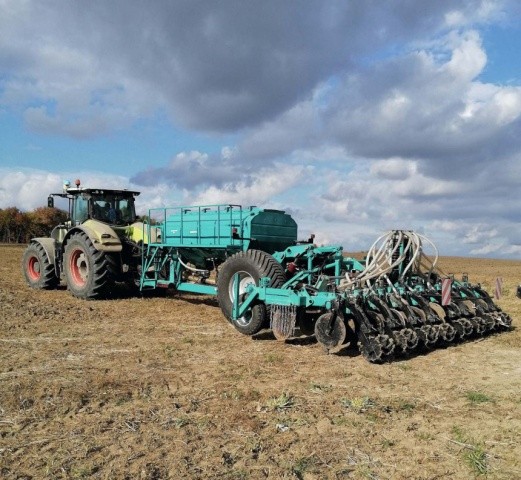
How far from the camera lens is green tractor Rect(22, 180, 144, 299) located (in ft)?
37.2

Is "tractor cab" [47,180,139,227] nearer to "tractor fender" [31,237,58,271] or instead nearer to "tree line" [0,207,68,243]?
"tractor fender" [31,237,58,271]

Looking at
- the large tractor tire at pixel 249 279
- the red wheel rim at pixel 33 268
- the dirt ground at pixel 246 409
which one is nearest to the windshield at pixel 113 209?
the red wheel rim at pixel 33 268

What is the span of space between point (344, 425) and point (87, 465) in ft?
6.37

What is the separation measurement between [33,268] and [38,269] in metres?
0.31

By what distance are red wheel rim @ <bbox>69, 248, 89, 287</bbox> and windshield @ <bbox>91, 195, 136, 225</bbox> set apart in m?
0.94

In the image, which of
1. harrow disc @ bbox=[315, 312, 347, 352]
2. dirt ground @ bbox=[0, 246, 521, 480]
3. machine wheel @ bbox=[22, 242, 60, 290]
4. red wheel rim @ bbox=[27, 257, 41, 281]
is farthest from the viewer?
red wheel rim @ bbox=[27, 257, 41, 281]

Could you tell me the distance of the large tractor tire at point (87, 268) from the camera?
11219mm

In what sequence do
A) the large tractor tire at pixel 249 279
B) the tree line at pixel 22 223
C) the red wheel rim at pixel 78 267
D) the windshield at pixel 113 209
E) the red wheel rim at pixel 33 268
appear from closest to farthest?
the large tractor tire at pixel 249 279
the red wheel rim at pixel 78 267
the windshield at pixel 113 209
the red wheel rim at pixel 33 268
the tree line at pixel 22 223

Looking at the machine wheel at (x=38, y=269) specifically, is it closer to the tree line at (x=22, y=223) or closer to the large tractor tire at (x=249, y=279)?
the large tractor tire at (x=249, y=279)

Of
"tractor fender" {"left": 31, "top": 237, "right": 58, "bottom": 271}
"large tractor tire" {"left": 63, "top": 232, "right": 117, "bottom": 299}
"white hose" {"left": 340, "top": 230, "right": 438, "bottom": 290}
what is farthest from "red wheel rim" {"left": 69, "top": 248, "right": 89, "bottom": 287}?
"white hose" {"left": 340, "top": 230, "right": 438, "bottom": 290}

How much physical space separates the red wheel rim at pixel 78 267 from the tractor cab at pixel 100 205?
80cm

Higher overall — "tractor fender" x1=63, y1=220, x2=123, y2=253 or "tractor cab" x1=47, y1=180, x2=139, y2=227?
"tractor cab" x1=47, y1=180, x2=139, y2=227

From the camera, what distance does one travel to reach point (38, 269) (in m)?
13.8

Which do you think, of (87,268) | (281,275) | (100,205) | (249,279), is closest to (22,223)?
(100,205)
